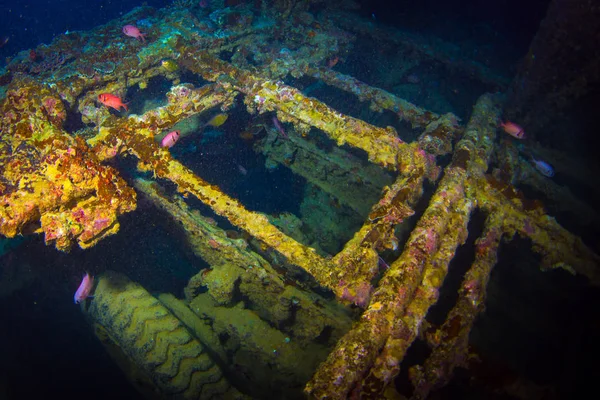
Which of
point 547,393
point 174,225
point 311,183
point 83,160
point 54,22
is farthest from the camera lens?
point 54,22

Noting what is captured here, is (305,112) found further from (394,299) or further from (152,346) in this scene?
(152,346)

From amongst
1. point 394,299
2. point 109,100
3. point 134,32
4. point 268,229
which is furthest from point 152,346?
point 134,32

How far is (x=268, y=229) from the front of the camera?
3.85 metres

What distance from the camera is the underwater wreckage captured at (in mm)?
2887

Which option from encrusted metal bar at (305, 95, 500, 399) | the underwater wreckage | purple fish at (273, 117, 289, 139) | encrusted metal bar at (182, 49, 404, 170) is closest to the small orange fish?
the underwater wreckage

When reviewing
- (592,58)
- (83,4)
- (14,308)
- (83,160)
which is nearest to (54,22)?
(83,4)

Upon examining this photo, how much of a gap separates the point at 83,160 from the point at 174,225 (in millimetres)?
2168

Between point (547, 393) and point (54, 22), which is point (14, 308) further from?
point (54, 22)

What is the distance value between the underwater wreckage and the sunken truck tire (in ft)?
0.07

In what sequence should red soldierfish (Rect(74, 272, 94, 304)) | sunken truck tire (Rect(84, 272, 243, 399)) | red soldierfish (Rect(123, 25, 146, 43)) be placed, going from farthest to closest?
red soldierfish (Rect(123, 25, 146, 43)) → red soldierfish (Rect(74, 272, 94, 304)) → sunken truck tire (Rect(84, 272, 243, 399))

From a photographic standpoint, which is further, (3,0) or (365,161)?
(3,0)

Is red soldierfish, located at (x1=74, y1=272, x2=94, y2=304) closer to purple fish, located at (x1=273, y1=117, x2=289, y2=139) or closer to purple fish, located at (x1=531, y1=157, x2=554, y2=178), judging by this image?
purple fish, located at (x1=273, y1=117, x2=289, y2=139)

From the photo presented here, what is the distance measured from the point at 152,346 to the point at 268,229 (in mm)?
2279

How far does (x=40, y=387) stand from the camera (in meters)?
6.49
